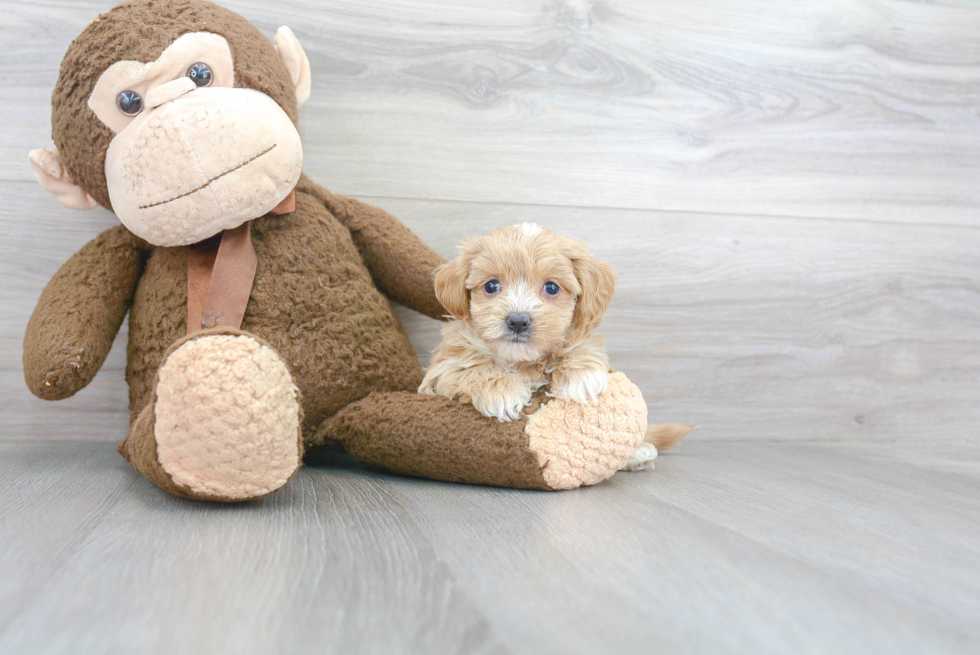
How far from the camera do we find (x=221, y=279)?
97 cm

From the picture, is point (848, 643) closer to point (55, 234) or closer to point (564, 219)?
point (564, 219)

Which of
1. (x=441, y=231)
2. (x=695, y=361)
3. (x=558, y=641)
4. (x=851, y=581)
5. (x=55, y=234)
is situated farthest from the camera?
(x=695, y=361)

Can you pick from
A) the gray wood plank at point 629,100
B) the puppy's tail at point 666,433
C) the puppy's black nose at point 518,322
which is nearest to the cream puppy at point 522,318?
the puppy's black nose at point 518,322

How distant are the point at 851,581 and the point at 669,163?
36.2 inches

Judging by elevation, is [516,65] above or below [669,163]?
above

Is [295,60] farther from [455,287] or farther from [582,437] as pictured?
[582,437]

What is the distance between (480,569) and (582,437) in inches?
13.0

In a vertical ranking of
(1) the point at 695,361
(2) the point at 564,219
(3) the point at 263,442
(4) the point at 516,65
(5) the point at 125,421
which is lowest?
(5) the point at 125,421

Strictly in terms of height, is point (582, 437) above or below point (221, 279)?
below

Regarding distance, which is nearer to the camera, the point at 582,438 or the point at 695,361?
the point at 582,438

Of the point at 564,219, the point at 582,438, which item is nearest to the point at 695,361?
the point at 564,219

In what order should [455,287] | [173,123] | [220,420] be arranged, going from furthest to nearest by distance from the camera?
[455,287], [173,123], [220,420]

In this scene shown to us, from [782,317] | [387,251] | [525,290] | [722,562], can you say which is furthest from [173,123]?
[782,317]

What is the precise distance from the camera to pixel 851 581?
65 centimetres
